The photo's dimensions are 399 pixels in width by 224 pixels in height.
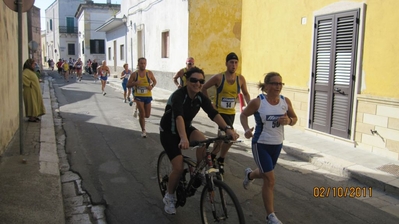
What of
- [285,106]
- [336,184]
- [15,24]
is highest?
[15,24]

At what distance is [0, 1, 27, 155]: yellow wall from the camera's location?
Result: 6379mm

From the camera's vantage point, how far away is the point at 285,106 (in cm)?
395

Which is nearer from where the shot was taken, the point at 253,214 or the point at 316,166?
the point at 253,214

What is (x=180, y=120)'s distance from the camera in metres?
3.68

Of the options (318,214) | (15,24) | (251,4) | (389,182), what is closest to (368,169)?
(389,182)

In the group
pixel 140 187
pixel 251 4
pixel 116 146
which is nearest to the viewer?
pixel 140 187

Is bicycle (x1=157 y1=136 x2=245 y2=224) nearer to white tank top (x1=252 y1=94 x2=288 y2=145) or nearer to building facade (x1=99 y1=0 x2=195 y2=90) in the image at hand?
white tank top (x1=252 y1=94 x2=288 y2=145)

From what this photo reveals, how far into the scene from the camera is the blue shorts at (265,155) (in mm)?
3791

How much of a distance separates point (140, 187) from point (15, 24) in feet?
19.2

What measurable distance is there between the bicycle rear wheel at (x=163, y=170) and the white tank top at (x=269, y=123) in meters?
1.21

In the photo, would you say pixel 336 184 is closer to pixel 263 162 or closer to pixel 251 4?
pixel 263 162

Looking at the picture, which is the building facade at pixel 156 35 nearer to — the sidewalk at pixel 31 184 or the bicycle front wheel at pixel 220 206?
the sidewalk at pixel 31 184

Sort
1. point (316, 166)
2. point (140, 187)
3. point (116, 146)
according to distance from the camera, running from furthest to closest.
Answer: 1. point (116, 146)
2. point (316, 166)
3. point (140, 187)
